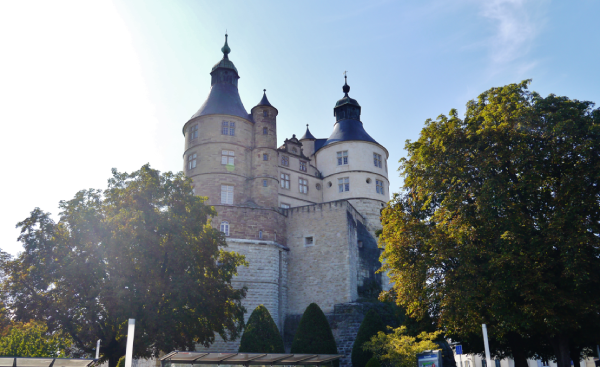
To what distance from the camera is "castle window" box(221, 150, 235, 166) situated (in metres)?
36.9

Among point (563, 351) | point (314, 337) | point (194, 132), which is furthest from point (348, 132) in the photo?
point (563, 351)

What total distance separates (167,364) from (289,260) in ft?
70.7

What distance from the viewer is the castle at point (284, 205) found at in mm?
33938

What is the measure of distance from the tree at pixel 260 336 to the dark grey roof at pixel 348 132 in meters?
21.0

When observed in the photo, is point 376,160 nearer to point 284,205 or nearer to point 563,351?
point 284,205

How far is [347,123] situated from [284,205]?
10.5m

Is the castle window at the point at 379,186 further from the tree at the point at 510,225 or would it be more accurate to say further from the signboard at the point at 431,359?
the signboard at the point at 431,359

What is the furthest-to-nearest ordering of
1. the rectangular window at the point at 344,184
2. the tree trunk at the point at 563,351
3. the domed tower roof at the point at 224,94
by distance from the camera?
the rectangular window at the point at 344,184 < the domed tower roof at the point at 224,94 < the tree trunk at the point at 563,351

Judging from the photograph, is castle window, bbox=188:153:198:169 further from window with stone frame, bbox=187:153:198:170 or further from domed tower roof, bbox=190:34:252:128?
domed tower roof, bbox=190:34:252:128

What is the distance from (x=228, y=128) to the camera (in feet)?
124

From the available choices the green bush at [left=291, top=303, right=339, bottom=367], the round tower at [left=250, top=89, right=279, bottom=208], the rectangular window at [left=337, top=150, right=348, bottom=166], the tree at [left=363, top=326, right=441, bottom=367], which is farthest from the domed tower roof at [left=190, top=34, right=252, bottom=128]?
the tree at [left=363, top=326, right=441, bottom=367]

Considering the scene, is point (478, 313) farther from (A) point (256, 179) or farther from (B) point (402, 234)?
(A) point (256, 179)

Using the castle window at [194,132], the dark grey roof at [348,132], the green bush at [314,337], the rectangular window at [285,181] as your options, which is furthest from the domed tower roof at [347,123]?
the green bush at [314,337]

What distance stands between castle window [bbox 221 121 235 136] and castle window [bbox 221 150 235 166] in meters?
1.55
